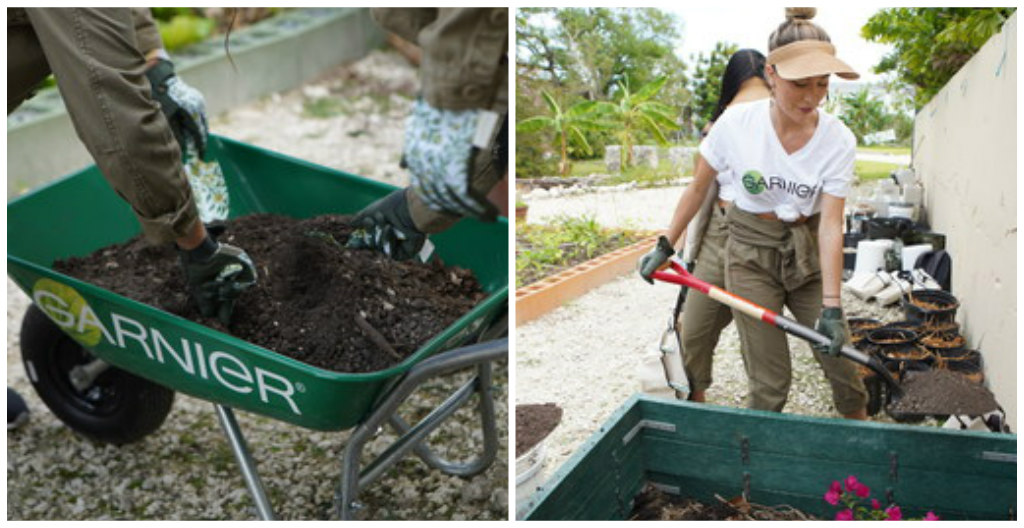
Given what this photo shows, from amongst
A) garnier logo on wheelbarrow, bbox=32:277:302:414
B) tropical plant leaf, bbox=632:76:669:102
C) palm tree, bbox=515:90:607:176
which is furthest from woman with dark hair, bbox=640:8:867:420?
garnier logo on wheelbarrow, bbox=32:277:302:414

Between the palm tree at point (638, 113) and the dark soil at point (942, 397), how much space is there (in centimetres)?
104

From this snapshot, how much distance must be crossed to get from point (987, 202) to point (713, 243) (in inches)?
61.2

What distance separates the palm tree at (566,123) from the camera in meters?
2.69

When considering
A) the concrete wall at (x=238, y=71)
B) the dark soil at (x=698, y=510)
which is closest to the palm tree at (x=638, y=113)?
the dark soil at (x=698, y=510)

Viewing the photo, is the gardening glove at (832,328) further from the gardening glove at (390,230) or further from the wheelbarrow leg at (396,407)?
the gardening glove at (390,230)

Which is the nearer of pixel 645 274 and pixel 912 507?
pixel 912 507

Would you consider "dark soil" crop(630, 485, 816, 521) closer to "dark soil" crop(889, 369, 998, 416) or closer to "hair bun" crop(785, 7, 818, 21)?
"dark soil" crop(889, 369, 998, 416)

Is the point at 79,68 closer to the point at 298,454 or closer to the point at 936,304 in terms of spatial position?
the point at 298,454

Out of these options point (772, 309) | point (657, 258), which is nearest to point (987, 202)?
point (772, 309)

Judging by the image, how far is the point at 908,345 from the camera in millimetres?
3535

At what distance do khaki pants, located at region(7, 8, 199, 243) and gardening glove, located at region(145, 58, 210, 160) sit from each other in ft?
1.76

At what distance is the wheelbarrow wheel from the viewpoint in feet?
9.18
